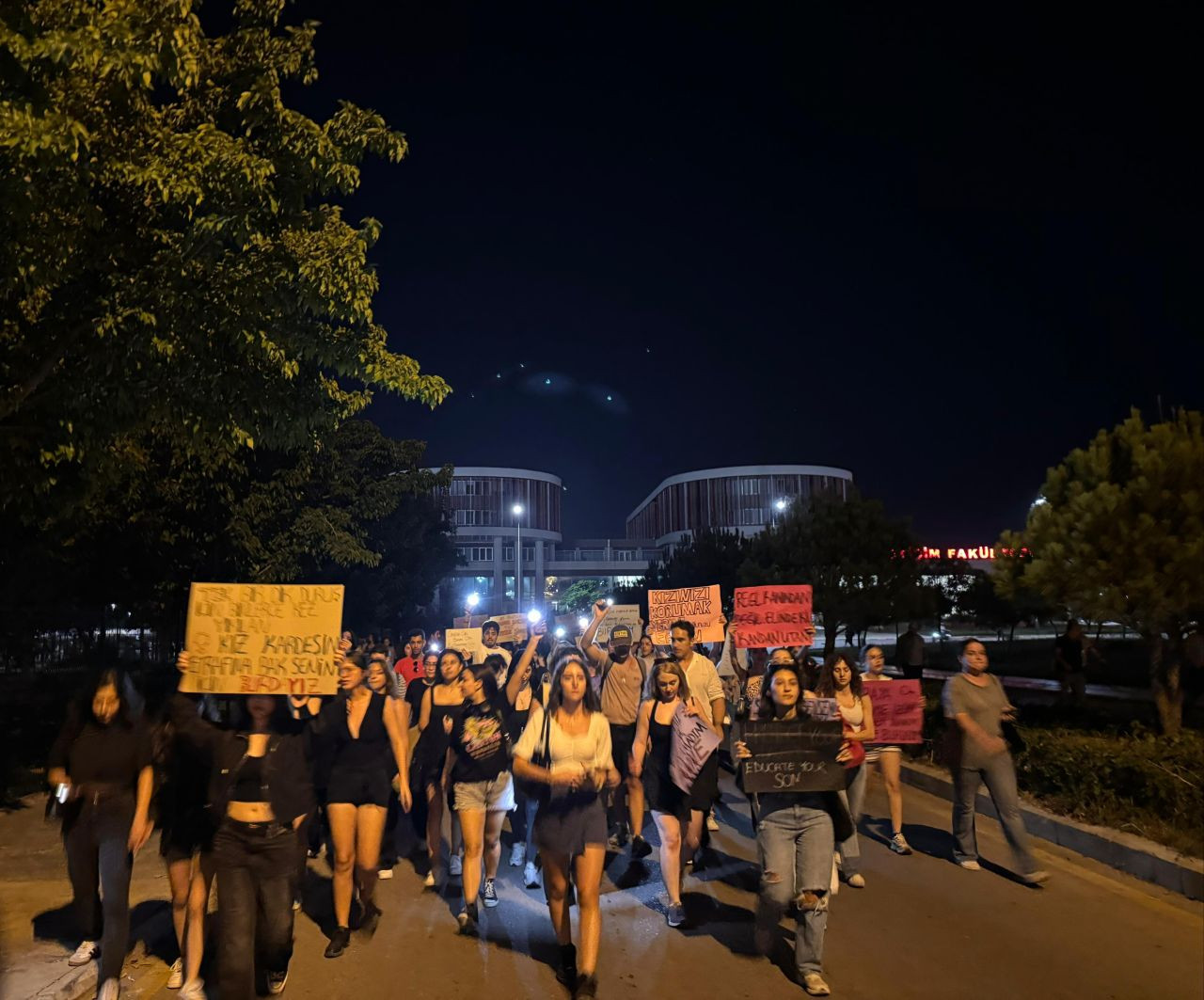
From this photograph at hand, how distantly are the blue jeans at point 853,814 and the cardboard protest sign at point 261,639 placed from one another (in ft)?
12.6

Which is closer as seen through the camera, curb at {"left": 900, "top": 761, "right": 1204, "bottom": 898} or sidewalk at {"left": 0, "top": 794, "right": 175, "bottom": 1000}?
sidewalk at {"left": 0, "top": 794, "right": 175, "bottom": 1000}

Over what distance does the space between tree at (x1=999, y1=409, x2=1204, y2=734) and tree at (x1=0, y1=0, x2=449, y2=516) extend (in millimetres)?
7249

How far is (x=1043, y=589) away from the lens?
33.4 feet

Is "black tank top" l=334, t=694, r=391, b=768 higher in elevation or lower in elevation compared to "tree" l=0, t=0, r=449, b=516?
lower

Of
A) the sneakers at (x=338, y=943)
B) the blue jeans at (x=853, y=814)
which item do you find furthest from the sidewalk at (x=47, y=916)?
the blue jeans at (x=853, y=814)

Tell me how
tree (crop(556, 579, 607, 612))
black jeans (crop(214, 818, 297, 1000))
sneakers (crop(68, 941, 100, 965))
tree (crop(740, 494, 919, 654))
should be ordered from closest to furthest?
black jeans (crop(214, 818, 297, 1000))
sneakers (crop(68, 941, 100, 965))
tree (crop(740, 494, 919, 654))
tree (crop(556, 579, 607, 612))

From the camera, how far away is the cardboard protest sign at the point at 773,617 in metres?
9.88

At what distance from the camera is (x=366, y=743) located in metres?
5.71

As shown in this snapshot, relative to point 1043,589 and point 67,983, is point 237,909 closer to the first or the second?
point 67,983

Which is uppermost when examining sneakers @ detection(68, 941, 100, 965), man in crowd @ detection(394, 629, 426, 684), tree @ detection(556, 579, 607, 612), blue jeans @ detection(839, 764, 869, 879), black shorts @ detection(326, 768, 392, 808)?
tree @ detection(556, 579, 607, 612)

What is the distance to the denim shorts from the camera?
19.3ft

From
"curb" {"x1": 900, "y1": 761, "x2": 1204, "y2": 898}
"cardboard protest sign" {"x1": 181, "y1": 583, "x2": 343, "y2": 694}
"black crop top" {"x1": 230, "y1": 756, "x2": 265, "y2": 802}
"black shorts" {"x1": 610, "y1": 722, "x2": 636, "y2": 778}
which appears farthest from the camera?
"black shorts" {"x1": 610, "y1": 722, "x2": 636, "y2": 778}

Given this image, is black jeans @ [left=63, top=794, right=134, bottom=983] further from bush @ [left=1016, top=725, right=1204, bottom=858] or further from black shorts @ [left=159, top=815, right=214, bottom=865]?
bush @ [left=1016, top=725, right=1204, bottom=858]

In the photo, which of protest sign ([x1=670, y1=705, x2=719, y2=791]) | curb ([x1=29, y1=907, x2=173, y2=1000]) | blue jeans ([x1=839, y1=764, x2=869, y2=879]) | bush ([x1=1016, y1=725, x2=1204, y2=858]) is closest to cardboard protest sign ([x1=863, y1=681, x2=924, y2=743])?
blue jeans ([x1=839, y1=764, x2=869, y2=879])
